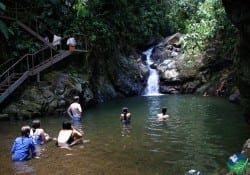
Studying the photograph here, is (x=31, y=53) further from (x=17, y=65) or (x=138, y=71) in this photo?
(x=138, y=71)

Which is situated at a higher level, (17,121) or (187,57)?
(187,57)

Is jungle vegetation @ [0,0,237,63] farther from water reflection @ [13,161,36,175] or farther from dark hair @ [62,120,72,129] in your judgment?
water reflection @ [13,161,36,175]

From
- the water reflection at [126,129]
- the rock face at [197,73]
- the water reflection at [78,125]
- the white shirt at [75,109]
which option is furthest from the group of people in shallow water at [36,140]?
the rock face at [197,73]

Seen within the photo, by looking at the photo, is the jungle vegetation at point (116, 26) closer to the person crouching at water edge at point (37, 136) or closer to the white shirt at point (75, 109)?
the white shirt at point (75, 109)

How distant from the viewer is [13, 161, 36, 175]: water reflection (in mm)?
8625

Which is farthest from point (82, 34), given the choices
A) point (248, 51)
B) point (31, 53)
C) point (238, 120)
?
point (248, 51)

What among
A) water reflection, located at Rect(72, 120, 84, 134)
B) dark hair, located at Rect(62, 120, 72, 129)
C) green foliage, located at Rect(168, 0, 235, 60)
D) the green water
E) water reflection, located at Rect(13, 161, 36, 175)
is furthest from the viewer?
green foliage, located at Rect(168, 0, 235, 60)

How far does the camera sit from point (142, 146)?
11.3 metres

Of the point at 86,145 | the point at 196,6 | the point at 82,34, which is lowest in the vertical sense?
the point at 86,145

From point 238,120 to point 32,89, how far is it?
34.7ft

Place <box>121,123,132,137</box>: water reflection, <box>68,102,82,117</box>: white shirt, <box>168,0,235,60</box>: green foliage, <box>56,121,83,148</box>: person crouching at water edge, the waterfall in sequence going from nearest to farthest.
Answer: <box>56,121,83,148</box>: person crouching at water edge
<box>121,123,132,137</box>: water reflection
<box>68,102,82,117</box>: white shirt
<box>168,0,235,60</box>: green foliage
the waterfall

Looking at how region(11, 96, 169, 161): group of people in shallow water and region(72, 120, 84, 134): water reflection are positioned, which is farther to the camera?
region(72, 120, 84, 134): water reflection

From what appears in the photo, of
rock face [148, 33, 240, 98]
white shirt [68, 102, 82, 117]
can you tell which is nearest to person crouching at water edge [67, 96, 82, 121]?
white shirt [68, 102, 82, 117]

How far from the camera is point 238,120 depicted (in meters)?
15.9
